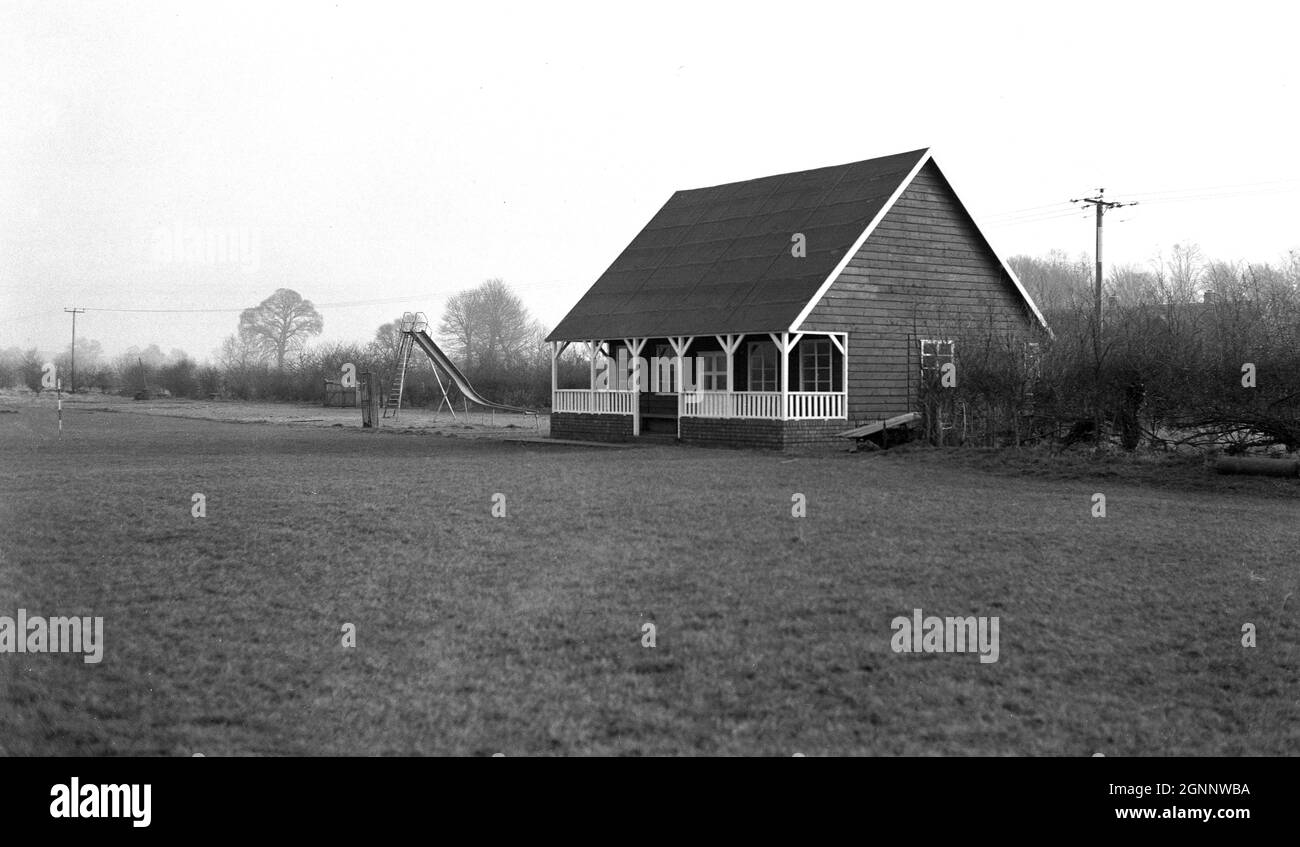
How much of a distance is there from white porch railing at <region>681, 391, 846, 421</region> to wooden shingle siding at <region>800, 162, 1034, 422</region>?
0.70 metres

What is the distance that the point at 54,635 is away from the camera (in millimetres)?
8812

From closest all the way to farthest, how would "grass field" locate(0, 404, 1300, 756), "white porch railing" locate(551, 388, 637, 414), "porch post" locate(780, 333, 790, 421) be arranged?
"grass field" locate(0, 404, 1300, 756), "porch post" locate(780, 333, 790, 421), "white porch railing" locate(551, 388, 637, 414)

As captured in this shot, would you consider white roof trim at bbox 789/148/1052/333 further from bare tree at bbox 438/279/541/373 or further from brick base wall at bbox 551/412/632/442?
bare tree at bbox 438/279/541/373

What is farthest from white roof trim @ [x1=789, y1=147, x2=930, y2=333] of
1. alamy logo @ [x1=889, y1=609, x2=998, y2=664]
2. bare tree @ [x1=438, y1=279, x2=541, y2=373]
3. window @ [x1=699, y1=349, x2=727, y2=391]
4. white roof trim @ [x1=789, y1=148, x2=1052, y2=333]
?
bare tree @ [x1=438, y1=279, x2=541, y2=373]

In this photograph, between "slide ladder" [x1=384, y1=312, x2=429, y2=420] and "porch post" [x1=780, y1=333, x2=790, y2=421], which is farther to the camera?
"slide ladder" [x1=384, y1=312, x2=429, y2=420]

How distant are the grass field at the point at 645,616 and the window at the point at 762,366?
12.5 meters

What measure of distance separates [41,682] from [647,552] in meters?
6.06

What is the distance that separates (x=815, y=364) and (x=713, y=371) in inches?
148

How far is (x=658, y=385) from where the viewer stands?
34375 millimetres

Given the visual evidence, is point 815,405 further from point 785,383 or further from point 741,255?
point 741,255

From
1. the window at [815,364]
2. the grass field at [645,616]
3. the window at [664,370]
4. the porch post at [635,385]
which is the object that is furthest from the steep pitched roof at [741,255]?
the grass field at [645,616]

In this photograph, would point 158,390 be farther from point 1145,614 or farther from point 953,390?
point 1145,614
